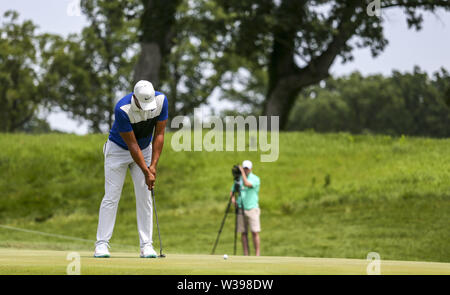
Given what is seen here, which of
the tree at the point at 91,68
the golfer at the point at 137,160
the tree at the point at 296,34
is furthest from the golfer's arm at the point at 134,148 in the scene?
the tree at the point at 91,68

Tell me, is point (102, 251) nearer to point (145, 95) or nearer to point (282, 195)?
point (145, 95)

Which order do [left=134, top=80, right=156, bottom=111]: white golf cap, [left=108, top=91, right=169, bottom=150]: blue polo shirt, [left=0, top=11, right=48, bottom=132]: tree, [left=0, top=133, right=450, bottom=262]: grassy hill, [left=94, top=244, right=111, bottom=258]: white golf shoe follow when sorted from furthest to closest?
[left=0, top=11, right=48, bottom=132]: tree, [left=0, top=133, right=450, bottom=262]: grassy hill, [left=94, top=244, right=111, bottom=258]: white golf shoe, [left=108, top=91, right=169, bottom=150]: blue polo shirt, [left=134, top=80, right=156, bottom=111]: white golf cap

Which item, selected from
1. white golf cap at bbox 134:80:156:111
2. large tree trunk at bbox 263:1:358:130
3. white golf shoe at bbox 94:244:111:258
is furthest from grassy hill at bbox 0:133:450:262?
white golf cap at bbox 134:80:156:111

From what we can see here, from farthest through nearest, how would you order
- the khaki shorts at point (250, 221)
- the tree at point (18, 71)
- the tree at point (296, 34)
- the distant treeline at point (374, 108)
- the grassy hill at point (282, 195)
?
the distant treeline at point (374, 108), the tree at point (18, 71), the tree at point (296, 34), the grassy hill at point (282, 195), the khaki shorts at point (250, 221)

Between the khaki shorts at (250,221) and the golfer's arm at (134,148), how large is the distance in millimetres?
9302

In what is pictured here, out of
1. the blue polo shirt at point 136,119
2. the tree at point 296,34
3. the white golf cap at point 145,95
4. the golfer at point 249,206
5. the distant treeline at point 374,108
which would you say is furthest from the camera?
the distant treeline at point 374,108

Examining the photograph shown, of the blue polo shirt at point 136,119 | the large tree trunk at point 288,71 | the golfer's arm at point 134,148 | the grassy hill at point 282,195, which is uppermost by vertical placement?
the large tree trunk at point 288,71

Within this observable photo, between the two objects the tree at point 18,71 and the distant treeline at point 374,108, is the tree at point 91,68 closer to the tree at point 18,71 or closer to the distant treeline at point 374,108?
the tree at point 18,71

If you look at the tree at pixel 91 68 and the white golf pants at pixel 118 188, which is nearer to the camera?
the white golf pants at pixel 118 188

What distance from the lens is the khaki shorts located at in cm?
1744

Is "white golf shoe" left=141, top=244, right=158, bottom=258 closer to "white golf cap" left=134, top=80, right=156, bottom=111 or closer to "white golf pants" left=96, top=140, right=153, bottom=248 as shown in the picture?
"white golf pants" left=96, top=140, right=153, bottom=248

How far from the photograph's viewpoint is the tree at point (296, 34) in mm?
32312

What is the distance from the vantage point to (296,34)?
34.0m

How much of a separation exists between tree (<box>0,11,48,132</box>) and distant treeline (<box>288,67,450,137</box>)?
2316 centimetres
